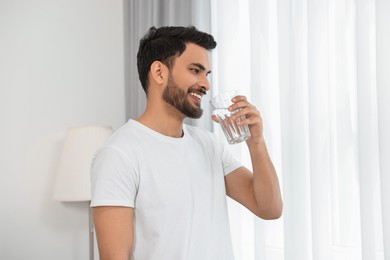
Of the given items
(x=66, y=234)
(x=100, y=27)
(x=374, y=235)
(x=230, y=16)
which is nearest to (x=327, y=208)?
(x=374, y=235)

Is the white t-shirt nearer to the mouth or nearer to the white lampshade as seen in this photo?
the mouth

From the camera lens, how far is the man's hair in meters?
1.56

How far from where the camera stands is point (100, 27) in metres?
2.96

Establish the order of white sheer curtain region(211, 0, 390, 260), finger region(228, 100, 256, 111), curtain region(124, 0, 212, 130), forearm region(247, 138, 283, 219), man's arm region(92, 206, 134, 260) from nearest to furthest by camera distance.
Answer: man's arm region(92, 206, 134, 260) < finger region(228, 100, 256, 111) < forearm region(247, 138, 283, 219) < white sheer curtain region(211, 0, 390, 260) < curtain region(124, 0, 212, 130)

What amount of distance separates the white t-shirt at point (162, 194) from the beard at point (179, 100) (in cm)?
10

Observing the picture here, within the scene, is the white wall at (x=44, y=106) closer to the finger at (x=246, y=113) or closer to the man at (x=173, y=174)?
the man at (x=173, y=174)

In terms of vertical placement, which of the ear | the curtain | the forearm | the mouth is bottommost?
the forearm

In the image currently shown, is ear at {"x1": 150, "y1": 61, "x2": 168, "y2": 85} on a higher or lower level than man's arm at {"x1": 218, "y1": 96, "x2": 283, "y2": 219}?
higher

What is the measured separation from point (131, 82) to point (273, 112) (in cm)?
101

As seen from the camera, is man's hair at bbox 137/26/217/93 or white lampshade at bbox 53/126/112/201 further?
white lampshade at bbox 53/126/112/201

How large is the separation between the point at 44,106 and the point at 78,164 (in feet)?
1.74

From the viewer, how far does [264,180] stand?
155cm

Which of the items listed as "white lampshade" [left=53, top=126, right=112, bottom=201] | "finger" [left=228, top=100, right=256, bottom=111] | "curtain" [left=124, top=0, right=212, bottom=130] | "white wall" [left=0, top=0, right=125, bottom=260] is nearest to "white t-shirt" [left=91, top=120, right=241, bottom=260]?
"finger" [left=228, top=100, right=256, bottom=111]

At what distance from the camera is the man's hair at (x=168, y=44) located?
1.56m
